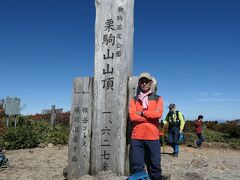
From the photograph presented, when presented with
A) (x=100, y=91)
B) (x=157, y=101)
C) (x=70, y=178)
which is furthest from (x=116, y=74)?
(x=70, y=178)

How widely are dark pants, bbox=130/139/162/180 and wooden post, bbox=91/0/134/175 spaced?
0.57m

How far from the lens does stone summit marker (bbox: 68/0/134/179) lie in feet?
22.1

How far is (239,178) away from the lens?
26.6 ft

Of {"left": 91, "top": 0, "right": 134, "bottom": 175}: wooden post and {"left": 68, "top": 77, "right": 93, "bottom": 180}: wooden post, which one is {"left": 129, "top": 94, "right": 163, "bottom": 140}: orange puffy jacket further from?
{"left": 68, "top": 77, "right": 93, "bottom": 180}: wooden post

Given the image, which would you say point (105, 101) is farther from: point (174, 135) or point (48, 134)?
point (48, 134)

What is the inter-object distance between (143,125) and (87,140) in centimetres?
147

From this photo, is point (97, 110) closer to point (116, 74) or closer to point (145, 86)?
point (116, 74)

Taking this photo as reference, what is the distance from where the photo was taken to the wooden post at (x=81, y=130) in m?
7.05

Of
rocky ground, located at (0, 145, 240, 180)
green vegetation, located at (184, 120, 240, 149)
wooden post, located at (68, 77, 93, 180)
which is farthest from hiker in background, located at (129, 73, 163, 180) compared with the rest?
green vegetation, located at (184, 120, 240, 149)

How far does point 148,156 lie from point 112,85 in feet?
5.06

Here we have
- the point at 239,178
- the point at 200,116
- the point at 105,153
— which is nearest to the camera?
the point at 105,153

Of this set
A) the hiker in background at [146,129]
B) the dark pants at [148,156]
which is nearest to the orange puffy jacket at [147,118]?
the hiker in background at [146,129]

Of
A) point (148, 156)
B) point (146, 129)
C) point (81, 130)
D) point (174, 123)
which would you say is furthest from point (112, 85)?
point (174, 123)

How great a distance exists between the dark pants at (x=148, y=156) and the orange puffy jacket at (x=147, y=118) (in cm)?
10
